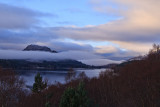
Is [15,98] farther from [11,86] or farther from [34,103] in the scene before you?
[34,103]

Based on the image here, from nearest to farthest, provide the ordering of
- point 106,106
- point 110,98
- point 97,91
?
point 106,106, point 110,98, point 97,91

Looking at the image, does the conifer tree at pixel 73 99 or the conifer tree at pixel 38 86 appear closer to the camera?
the conifer tree at pixel 73 99

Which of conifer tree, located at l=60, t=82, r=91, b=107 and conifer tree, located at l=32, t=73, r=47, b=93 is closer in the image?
conifer tree, located at l=60, t=82, r=91, b=107

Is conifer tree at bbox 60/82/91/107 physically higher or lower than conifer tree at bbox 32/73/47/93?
higher

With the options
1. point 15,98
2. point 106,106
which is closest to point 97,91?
point 106,106

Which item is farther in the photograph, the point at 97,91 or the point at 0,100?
the point at 97,91

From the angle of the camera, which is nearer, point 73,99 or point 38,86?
point 73,99

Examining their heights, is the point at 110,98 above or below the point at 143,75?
below

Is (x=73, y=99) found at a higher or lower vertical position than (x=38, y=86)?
higher

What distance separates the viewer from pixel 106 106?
3369 cm

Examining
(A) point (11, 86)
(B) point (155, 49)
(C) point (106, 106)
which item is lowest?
(C) point (106, 106)

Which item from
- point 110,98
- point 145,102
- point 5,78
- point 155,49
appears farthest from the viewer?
point 155,49

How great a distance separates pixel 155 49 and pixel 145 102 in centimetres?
2706

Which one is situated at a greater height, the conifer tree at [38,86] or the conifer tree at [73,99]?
the conifer tree at [73,99]
